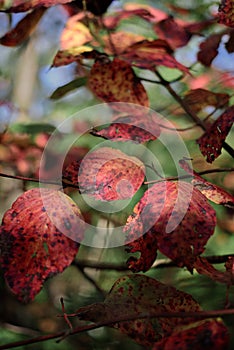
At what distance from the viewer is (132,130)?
572 millimetres

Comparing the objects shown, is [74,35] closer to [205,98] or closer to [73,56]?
[73,56]

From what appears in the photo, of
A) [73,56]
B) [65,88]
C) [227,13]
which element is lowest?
[65,88]

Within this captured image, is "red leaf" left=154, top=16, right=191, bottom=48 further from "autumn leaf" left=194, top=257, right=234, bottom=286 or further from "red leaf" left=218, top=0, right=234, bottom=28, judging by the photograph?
"autumn leaf" left=194, top=257, right=234, bottom=286

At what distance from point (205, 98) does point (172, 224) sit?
40 centimetres

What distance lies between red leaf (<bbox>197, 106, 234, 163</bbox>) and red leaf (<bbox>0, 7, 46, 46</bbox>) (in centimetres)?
35

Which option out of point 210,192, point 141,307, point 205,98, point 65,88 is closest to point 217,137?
point 210,192

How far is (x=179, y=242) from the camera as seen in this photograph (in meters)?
0.40

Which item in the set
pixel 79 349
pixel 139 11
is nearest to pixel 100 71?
pixel 139 11

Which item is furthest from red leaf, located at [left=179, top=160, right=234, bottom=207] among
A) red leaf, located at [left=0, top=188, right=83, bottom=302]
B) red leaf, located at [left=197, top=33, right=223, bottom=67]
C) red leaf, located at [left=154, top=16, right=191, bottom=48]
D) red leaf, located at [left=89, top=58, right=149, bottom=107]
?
red leaf, located at [left=154, top=16, right=191, bottom=48]

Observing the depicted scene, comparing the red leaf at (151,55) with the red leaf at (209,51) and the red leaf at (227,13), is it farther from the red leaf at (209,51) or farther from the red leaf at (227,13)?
the red leaf at (227,13)

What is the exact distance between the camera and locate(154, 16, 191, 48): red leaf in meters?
0.88

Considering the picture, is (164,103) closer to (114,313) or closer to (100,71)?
(100,71)

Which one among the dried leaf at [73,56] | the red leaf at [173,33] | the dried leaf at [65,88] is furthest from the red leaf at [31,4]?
the red leaf at [173,33]

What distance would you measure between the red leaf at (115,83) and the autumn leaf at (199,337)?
0.37 metres
